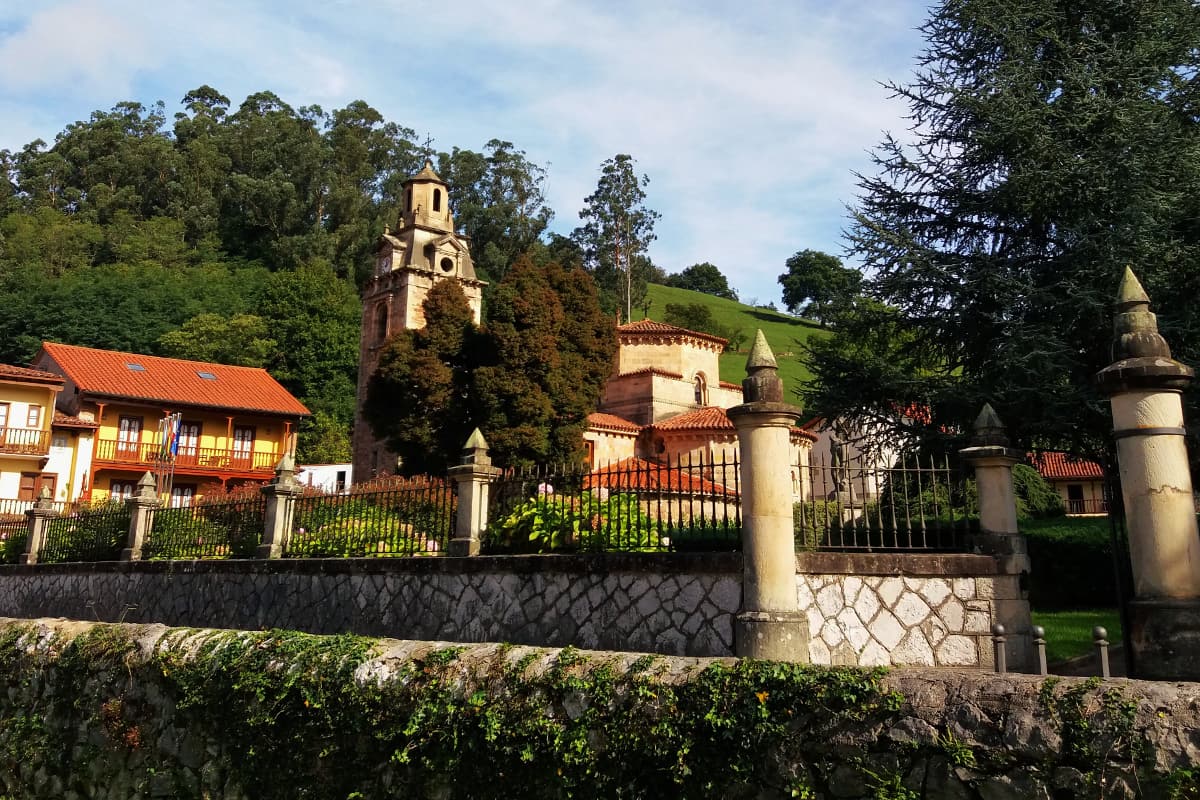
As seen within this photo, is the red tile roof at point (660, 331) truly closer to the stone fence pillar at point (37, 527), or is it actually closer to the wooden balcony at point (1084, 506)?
the wooden balcony at point (1084, 506)

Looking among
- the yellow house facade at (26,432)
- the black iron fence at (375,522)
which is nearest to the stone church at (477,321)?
the yellow house facade at (26,432)

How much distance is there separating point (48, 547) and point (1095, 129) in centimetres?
2079

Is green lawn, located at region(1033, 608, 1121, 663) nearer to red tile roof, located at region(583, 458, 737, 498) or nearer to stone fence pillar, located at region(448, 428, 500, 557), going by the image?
red tile roof, located at region(583, 458, 737, 498)

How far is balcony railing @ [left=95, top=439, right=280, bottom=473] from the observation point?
35938mm

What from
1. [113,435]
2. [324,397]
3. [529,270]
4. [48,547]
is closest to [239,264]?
[324,397]

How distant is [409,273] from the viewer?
3678 cm

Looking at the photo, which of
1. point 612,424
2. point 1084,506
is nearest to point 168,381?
point 612,424

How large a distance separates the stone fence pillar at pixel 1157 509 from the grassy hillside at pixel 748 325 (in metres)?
54.7

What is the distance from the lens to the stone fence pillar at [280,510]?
1248cm

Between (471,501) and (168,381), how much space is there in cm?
3448

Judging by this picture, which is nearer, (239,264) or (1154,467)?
(1154,467)

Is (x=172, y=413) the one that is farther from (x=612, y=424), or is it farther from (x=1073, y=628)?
(x=1073, y=628)

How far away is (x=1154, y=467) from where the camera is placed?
21.5 feet

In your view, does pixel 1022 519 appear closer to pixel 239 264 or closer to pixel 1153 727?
pixel 1153 727
